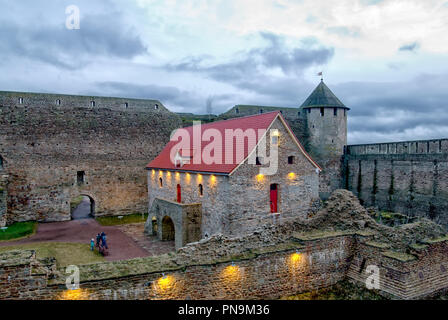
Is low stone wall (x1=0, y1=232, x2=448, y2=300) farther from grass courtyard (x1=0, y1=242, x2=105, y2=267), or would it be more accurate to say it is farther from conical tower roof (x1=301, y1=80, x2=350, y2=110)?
conical tower roof (x1=301, y1=80, x2=350, y2=110)

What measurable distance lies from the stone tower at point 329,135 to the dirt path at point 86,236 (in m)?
Answer: 21.0

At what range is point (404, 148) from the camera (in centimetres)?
2845

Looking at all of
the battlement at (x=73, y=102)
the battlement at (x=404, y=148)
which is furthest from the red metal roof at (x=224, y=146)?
the battlement at (x=404, y=148)

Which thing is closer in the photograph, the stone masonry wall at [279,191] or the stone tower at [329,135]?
the stone masonry wall at [279,191]

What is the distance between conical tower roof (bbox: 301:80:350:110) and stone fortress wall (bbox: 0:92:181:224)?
14.1 m

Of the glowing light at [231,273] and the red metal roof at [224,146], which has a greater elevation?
the red metal roof at [224,146]

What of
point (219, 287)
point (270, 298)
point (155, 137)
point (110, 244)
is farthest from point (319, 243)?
point (155, 137)

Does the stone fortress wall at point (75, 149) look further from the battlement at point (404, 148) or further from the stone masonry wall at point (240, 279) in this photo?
the stone masonry wall at point (240, 279)

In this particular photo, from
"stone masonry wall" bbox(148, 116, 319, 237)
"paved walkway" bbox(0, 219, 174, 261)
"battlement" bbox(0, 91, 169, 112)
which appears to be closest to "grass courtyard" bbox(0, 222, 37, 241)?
"paved walkway" bbox(0, 219, 174, 261)

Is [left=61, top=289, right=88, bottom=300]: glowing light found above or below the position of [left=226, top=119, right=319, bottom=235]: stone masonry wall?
below

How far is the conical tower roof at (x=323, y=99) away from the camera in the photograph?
1331 inches

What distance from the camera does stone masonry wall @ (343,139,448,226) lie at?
24156 mm

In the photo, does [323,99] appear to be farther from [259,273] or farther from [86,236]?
[259,273]

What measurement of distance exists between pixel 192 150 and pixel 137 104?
1144 centimetres
